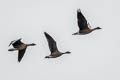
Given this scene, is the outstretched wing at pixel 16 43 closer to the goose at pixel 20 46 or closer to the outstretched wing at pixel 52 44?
the goose at pixel 20 46

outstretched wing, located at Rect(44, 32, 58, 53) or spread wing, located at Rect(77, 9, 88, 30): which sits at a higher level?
spread wing, located at Rect(77, 9, 88, 30)

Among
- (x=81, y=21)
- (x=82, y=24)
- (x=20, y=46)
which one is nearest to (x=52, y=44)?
(x=82, y=24)

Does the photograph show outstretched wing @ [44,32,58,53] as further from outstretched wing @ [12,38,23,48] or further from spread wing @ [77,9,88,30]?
outstretched wing @ [12,38,23,48]

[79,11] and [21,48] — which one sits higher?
[79,11]

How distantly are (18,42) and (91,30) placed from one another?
6.20 metres

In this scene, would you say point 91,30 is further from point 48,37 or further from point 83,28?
point 48,37

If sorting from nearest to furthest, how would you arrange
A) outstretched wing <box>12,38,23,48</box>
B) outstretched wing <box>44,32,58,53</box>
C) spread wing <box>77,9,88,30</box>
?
spread wing <box>77,9,88,30</box> < outstretched wing <box>44,32,58,53</box> < outstretched wing <box>12,38,23,48</box>

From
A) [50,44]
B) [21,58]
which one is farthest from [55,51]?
[21,58]

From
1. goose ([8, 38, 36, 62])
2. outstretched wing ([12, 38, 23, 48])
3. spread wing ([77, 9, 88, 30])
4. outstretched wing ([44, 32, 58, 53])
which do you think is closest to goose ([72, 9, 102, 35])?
spread wing ([77, 9, 88, 30])

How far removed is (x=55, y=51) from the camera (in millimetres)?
44938

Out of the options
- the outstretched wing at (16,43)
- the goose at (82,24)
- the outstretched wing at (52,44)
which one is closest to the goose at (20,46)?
the outstretched wing at (16,43)

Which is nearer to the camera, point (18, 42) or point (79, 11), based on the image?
point (79, 11)

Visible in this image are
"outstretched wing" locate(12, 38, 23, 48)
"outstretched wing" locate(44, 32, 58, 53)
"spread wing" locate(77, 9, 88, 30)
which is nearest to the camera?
"spread wing" locate(77, 9, 88, 30)

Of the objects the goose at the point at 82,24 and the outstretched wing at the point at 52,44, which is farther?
the outstretched wing at the point at 52,44
